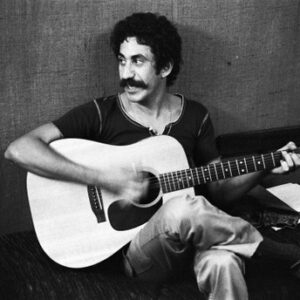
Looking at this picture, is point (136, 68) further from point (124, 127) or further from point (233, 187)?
point (233, 187)

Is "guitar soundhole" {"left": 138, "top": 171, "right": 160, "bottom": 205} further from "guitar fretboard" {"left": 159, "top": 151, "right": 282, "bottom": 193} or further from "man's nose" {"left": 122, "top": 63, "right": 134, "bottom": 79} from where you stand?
"man's nose" {"left": 122, "top": 63, "right": 134, "bottom": 79}

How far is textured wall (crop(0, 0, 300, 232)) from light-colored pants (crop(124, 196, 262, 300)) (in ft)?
2.19

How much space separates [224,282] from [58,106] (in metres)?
0.92

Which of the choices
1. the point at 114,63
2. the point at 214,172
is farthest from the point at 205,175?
the point at 114,63

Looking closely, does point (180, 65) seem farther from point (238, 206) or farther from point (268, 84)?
point (238, 206)

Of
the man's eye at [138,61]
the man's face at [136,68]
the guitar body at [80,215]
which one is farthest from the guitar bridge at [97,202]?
the man's eye at [138,61]

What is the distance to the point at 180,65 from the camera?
208 cm

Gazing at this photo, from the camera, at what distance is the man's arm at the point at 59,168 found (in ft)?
5.42

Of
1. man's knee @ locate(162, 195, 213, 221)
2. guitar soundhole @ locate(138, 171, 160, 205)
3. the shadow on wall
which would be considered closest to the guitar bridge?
guitar soundhole @ locate(138, 171, 160, 205)

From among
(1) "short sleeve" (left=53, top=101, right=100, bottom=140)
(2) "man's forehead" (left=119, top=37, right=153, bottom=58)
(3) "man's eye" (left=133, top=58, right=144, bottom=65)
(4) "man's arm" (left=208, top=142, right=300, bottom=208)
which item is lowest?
(4) "man's arm" (left=208, top=142, right=300, bottom=208)

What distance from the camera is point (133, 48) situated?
1750mm

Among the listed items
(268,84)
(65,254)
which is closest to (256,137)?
(268,84)

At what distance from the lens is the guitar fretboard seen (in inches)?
67.2

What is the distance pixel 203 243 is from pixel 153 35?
29.1 inches
